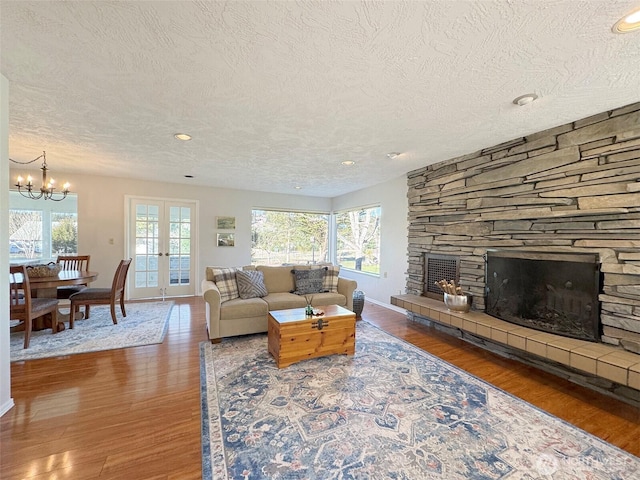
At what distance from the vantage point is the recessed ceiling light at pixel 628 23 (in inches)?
49.8

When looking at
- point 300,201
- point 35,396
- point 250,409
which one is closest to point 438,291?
point 250,409

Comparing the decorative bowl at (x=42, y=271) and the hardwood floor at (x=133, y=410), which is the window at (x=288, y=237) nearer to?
the decorative bowl at (x=42, y=271)

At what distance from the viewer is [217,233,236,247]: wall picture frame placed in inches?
233

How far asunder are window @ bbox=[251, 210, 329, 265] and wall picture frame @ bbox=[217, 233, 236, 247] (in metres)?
0.66

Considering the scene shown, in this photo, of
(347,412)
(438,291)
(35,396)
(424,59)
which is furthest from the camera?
(438,291)

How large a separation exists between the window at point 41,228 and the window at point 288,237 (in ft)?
11.9

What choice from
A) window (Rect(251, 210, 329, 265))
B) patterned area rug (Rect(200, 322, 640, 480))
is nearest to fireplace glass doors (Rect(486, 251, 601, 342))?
patterned area rug (Rect(200, 322, 640, 480))

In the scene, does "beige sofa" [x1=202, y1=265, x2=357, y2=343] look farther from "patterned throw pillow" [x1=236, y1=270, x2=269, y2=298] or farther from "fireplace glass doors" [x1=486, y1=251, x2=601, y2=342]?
"fireplace glass doors" [x1=486, y1=251, x2=601, y2=342]

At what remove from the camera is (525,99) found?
2029mm

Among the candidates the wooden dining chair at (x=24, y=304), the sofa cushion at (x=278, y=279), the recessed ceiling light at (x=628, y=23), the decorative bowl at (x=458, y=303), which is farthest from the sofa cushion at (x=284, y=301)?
the recessed ceiling light at (x=628, y=23)

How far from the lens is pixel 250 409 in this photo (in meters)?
1.98

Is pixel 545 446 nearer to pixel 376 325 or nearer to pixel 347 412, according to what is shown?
pixel 347 412

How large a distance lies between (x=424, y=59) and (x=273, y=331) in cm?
258

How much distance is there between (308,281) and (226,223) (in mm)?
2852
